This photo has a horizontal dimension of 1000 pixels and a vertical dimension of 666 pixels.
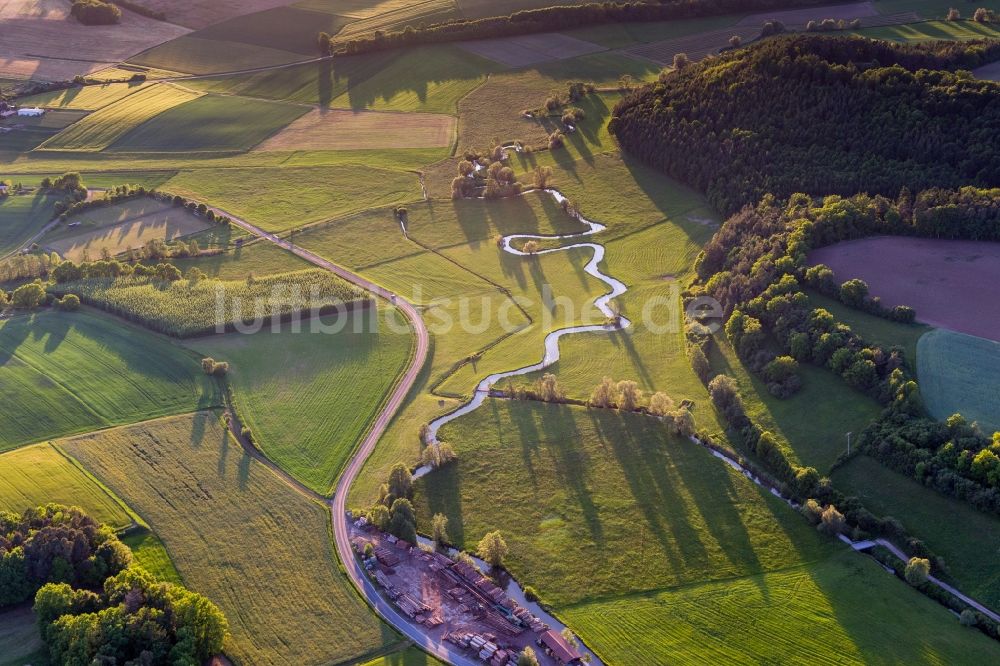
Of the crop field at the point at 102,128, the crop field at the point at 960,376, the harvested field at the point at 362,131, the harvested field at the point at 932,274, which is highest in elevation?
the crop field at the point at 102,128

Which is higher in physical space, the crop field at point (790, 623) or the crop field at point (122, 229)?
the crop field at point (122, 229)

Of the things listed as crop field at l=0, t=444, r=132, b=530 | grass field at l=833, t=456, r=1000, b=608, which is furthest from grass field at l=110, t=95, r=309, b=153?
grass field at l=833, t=456, r=1000, b=608

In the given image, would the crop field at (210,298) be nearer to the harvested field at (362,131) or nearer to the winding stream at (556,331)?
the winding stream at (556,331)

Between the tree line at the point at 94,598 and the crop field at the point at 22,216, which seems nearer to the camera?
the tree line at the point at 94,598

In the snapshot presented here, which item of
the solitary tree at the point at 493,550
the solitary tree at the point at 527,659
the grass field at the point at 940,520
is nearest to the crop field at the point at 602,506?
the solitary tree at the point at 493,550

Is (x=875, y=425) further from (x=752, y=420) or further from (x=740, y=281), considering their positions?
(x=740, y=281)

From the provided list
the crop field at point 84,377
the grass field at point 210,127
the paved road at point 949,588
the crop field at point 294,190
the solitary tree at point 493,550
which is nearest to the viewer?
the paved road at point 949,588

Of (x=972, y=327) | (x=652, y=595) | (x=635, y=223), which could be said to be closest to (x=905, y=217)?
(x=972, y=327)

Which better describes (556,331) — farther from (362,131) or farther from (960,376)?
(362,131)
